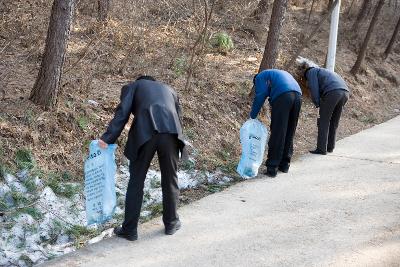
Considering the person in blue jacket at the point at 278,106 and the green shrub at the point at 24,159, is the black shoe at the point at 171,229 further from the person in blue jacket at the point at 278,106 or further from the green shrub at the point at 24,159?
the person in blue jacket at the point at 278,106

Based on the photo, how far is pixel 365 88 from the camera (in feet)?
50.4

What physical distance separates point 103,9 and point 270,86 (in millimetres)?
5248

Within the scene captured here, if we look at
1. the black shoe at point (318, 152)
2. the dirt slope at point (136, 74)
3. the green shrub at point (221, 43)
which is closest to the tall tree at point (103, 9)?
the dirt slope at point (136, 74)

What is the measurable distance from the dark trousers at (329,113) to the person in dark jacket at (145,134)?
4195 millimetres

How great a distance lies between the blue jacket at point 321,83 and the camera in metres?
8.94

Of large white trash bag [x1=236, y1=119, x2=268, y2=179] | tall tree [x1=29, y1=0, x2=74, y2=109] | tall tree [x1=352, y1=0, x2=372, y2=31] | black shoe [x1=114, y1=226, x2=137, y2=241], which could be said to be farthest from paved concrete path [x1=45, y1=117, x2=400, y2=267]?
tall tree [x1=352, y1=0, x2=372, y2=31]

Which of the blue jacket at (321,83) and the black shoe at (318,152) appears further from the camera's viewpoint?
the black shoe at (318,152)

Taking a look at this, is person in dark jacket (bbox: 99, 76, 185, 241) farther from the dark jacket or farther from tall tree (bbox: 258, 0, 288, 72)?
tall tree (bbox: 258, 0, 288, 72)

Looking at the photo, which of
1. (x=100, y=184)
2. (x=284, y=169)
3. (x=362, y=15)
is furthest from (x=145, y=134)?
(x=362, y=15)

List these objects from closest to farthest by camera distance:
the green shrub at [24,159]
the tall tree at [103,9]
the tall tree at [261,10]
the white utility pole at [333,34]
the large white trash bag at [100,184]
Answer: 1. the large white trash bag at [100,184]
2. the green shrub at [24,159]
3. the tall tree at [103,9]
4. the white utility pole at [333,34]
5. the tall tree at [261,10]

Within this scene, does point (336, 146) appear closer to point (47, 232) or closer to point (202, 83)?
point (202, 83)

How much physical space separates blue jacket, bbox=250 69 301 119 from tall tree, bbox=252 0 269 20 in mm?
8653

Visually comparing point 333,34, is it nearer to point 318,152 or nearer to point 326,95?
point 326,95

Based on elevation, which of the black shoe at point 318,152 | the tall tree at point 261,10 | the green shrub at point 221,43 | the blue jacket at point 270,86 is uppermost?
the tall tree at point 261,10
